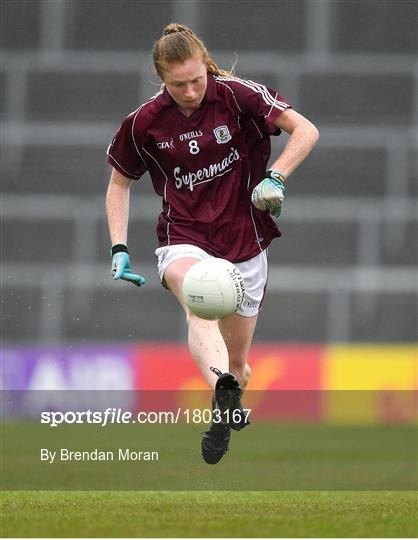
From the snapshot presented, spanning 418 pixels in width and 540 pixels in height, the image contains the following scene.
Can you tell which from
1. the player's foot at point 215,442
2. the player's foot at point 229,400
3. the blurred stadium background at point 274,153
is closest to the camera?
the player's foot at point 229,400

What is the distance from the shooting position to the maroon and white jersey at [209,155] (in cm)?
603

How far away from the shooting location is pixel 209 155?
238 inches

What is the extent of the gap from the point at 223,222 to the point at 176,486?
1.64 metres

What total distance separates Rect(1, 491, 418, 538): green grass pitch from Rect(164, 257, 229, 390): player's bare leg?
622 mm

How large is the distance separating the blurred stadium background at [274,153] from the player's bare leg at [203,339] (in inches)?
283

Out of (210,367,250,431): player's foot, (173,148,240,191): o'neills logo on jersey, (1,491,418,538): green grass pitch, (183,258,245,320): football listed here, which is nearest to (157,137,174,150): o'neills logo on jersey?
(173,148,240,191): o'neills logo on jersey

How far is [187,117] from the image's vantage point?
603 cm

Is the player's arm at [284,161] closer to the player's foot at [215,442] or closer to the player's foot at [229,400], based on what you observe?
the player's foot at [229,400]

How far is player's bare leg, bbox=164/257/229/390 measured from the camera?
5.61 m

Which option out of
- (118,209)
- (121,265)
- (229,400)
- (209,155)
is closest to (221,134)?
(209,155)

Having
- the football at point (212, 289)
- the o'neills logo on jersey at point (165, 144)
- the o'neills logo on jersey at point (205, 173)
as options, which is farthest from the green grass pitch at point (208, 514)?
the o'neills logo on jersey at point (165, 144)

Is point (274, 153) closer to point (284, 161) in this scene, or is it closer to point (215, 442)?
point (284, 161)

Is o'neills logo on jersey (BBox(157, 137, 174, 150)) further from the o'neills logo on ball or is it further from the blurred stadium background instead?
the blurred stadium background

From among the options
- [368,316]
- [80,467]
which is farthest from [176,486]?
[368,316]
